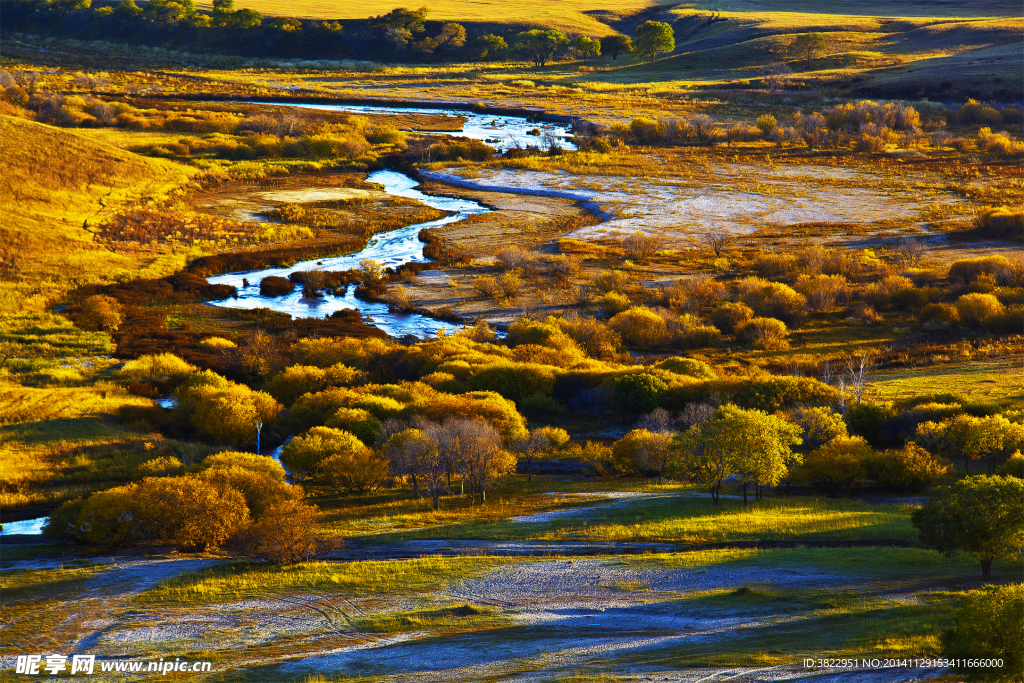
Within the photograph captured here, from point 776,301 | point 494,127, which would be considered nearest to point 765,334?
point 776,301

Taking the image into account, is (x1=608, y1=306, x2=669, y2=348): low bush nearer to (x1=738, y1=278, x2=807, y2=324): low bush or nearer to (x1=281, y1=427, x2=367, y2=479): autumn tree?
(x1=738, y1=278, x2=807, y2=324): low bush

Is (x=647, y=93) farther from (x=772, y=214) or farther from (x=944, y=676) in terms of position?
(x=944, y=676)

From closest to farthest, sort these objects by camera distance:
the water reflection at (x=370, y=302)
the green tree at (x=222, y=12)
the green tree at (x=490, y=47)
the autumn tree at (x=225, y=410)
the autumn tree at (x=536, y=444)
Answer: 1. the autumn tree at (x=536, y=444)
2. the autumn tree at (x=225, y=410)
3. the water reflection at (x=370, y=302)
4. the green tree at (x=490, y=47)
5. the green tree at (x=222, y=12)

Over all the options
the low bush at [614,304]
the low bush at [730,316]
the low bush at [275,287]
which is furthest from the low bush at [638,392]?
the low bush at [275,287]

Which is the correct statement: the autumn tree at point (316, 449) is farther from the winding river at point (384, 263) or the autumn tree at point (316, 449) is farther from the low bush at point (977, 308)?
the low bush at point (977, 308)

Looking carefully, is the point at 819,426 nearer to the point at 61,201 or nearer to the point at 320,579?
the point at 320,579

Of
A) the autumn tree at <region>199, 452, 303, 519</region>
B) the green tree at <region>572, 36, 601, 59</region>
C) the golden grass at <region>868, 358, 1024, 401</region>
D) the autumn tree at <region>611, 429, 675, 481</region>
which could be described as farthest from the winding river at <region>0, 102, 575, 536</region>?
the green tree at <region>572, 36, 601, 59</region>

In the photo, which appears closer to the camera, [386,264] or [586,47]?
[386,264]
